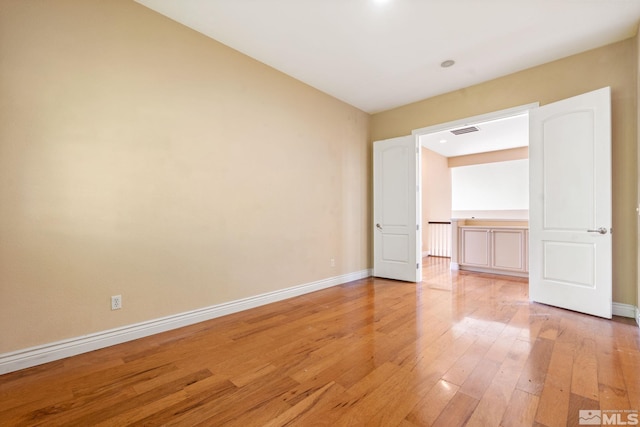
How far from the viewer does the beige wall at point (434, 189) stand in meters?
7.32

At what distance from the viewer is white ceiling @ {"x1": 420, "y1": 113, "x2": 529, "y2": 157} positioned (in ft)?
16.9

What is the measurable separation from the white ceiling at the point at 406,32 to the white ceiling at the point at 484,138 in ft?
5.25

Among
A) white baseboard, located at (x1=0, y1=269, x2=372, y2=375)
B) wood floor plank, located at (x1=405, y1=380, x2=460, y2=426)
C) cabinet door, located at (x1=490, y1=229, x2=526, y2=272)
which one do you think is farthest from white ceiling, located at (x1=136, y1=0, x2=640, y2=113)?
wood floor plank, located at (x1=405, y1=380, x2=460, y2=426)

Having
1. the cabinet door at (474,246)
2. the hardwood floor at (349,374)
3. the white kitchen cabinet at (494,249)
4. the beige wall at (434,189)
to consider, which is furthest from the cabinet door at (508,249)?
the beige wall at (434,189)

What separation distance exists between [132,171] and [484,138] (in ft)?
21.1

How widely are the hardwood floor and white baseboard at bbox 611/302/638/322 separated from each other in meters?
0.17

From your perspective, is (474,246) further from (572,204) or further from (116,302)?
(116,302)

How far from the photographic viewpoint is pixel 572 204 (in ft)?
10.1

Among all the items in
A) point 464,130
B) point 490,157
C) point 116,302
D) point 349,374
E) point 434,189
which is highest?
point 464,130

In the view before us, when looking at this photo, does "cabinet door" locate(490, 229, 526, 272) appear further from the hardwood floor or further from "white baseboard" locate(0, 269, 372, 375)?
"white baseboard" locate(0, 269, 372, 375)

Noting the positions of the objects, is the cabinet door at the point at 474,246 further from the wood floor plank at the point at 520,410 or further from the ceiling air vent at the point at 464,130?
the wood floor plank at the point at 520,410

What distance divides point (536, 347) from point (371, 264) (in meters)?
2.94

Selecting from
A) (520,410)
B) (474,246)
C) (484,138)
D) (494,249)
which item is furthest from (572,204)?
(484,138)

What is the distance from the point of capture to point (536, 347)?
2246mm
